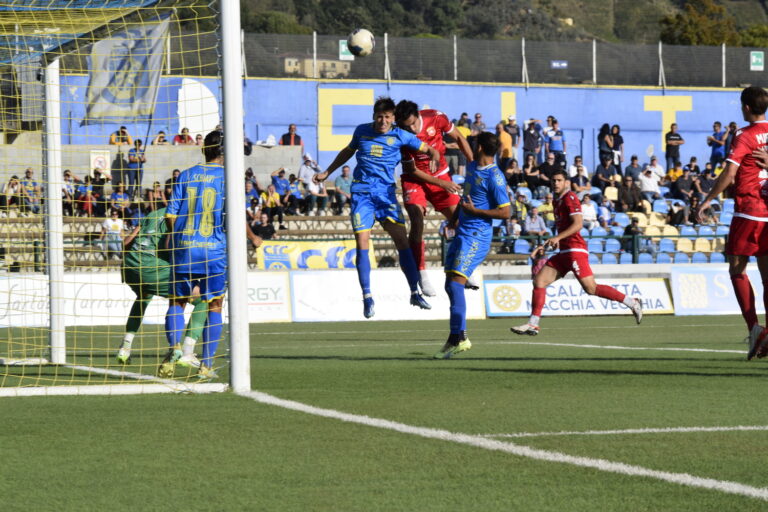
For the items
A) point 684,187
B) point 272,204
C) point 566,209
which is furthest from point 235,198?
point 684,187

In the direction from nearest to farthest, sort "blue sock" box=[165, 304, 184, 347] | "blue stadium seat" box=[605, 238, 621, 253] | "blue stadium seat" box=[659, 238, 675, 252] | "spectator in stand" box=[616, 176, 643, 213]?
"blue sock" box=[165, 304, 184, 347]
"blue stadium seat" box=[605, 238, 621, 253]
"blue stadium seat" box=[659, 238, 675, 252]
"spectator in stand" box=[616, 176, 643, 213]

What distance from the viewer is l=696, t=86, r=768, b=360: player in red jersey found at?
9.98 metres

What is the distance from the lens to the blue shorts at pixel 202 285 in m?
9.68

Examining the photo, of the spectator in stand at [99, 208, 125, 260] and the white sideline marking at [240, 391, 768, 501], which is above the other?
the spectator in stand at [99, 208, 125, 260]

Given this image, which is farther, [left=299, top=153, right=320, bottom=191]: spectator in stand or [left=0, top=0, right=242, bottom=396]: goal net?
[left=299, top=153, right=320, bottom=191]: spectator in stand

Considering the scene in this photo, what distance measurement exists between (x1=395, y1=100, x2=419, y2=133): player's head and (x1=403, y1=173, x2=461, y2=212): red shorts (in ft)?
2.05

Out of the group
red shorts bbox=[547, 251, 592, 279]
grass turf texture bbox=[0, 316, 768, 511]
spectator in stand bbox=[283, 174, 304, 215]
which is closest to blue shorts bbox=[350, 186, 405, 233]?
grass turf texture bbox=[0, 316, 768, 511]

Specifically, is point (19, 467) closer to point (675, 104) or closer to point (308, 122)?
point (308, 122)

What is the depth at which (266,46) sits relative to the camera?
3775 centimetres

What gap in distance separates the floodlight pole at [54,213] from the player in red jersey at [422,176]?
135 inches

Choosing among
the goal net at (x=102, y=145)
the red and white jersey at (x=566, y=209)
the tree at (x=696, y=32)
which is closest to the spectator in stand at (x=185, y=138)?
the goal net at (x=102, y=145)

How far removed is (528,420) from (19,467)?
2686mm

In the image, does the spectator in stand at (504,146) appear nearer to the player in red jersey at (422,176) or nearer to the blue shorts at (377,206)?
the player in red jersey at (422,176)

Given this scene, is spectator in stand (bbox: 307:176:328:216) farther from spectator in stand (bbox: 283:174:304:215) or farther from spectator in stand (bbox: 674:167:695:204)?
spectator in stand (bbox: 674:167:695:204)
